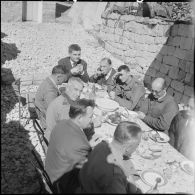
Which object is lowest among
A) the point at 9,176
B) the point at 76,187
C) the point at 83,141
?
the point at 9,176

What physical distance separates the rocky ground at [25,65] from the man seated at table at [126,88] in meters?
1.82

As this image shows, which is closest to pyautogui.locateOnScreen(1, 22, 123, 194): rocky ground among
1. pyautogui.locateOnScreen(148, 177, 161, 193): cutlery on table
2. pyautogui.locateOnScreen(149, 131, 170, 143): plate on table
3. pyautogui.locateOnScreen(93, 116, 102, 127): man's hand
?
pyautogui.locateOnScreen(93, 116, 102, 127): man's hand

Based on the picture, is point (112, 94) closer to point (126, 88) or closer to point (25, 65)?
point (126, 88)

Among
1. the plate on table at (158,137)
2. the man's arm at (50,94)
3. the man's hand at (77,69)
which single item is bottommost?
the plate on table at (158,137)

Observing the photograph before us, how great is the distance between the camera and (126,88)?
5.79 meters

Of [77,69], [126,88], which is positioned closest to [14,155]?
[77,69]

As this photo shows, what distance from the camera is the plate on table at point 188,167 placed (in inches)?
131

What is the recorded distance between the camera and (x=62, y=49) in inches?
448

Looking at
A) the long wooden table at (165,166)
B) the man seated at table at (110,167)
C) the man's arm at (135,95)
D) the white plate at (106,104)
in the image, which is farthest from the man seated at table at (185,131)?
the man seated at table at (110,167)

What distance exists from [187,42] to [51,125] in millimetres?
5524

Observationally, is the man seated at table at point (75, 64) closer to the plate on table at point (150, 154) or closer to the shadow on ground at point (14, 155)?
the shadow on ground at point (14, 155)

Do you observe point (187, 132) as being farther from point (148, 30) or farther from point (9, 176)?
point (148, 30)

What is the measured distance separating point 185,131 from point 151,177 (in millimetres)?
1560

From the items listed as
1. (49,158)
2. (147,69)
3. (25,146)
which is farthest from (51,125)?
(147,69)
